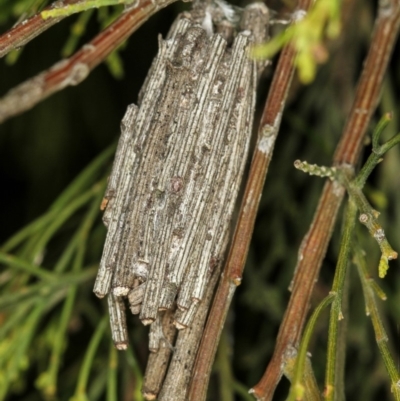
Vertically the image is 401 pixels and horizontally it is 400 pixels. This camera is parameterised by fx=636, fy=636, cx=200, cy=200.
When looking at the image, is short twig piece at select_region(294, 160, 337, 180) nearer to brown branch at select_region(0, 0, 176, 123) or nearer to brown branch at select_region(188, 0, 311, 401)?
brown branch at select_region(188, 0, 311, 401)

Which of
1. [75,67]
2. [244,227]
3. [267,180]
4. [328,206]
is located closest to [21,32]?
[75,67]

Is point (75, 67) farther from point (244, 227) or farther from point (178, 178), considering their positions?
point (244, 227)

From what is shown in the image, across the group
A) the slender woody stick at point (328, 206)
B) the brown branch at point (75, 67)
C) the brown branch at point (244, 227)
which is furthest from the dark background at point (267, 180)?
the brown branch at point (75, 67)

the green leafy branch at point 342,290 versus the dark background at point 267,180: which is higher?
the dark background at point 267,180

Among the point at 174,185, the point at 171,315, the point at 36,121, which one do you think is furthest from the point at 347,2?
the point at 36,121

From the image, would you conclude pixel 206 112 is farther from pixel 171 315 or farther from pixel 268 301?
pixel 268 301

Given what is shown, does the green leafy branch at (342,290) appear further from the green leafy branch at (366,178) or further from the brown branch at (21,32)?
the brown branch at (21,32)

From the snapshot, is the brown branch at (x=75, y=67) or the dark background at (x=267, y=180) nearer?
the brown branch at (x=75, y=67)
